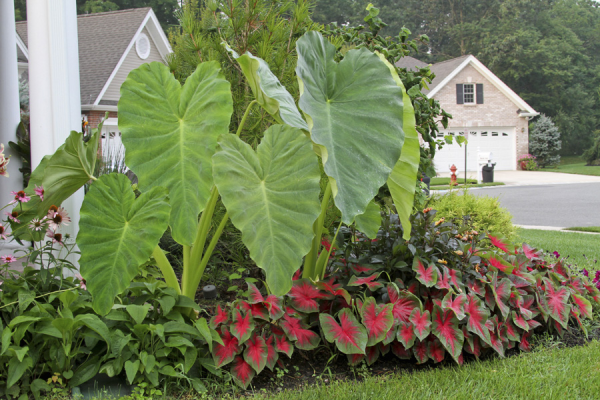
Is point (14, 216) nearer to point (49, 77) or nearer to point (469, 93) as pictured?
point (49, 77)

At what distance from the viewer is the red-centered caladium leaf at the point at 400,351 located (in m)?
2.05

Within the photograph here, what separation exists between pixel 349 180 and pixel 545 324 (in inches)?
60.6

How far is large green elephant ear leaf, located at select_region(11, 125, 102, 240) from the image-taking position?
6.37 feet

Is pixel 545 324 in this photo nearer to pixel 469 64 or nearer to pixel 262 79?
pixel 262 79

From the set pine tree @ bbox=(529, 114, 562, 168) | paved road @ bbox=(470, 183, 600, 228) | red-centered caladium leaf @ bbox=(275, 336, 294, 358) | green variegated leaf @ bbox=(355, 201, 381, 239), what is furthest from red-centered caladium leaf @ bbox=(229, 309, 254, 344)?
pine tree @ bbox=(529, 114, 562, 168)

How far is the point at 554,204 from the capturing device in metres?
9.71

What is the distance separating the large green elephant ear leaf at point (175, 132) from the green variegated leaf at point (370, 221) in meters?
0.67

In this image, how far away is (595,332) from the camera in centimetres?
248

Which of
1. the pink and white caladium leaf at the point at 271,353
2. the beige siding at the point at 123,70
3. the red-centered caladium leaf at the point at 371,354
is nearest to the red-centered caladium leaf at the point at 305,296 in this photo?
the pink and white caladium leaf at the point at 271,353

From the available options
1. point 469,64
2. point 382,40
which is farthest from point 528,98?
point 382,40

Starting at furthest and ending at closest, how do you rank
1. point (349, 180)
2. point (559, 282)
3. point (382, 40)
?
point (382, 40) < point (559, 282) < point (349, 180)

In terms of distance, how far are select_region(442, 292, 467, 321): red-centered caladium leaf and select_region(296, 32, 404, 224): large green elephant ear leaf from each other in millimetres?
680

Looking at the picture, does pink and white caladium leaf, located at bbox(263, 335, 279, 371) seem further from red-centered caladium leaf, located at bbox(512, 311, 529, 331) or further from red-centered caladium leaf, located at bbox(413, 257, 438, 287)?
red-centered caladium leaf, located at bbox(512, 311, 529, 331)

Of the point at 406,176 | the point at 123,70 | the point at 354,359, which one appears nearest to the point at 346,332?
the point at 354,359
